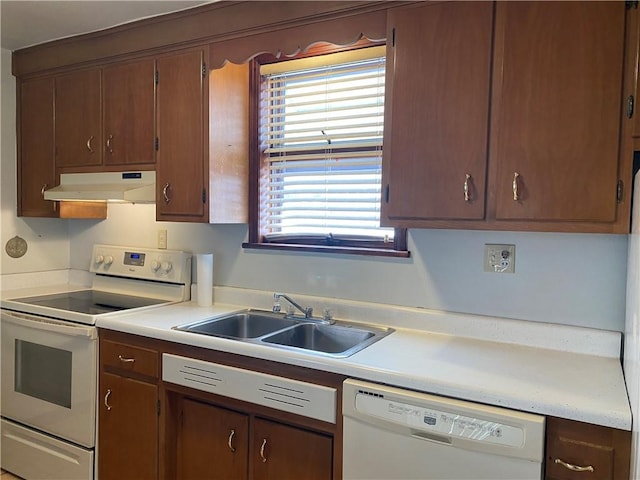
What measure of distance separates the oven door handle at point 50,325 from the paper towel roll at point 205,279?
534 mm

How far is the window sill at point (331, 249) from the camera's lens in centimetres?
222

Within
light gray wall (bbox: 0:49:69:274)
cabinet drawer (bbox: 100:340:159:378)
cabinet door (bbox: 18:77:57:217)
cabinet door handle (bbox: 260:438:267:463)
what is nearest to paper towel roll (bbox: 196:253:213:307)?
cabinet drawer (bbox: 100:340:159:378)

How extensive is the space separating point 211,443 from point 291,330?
1.85 ft

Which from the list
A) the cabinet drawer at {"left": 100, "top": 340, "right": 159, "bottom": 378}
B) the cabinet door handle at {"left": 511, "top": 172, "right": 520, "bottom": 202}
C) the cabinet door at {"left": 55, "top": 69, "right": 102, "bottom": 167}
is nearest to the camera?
the cabinet door handle at {"left": 511, "top": 172, "right": 520, "bottom": 202}

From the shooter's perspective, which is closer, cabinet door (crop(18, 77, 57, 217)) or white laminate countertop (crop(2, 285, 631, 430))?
white laminate countertop (crop(2, 285, 631, 430))

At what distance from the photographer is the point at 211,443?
6.68ft

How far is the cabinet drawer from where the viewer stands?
2133 millimetres

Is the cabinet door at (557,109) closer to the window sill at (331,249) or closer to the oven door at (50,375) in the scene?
the window sill at (331,249)

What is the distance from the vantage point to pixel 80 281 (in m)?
3.33

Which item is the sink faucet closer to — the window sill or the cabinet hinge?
the window sill

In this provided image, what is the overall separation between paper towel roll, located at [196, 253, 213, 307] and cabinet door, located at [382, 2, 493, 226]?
1112 mm

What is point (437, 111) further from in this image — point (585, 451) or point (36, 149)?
point (36, 149)

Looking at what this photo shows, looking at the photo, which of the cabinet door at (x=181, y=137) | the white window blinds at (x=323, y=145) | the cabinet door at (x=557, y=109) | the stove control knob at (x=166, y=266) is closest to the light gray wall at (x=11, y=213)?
the stove control knob at (x=166, y=266)

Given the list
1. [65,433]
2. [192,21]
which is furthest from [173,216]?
[65,433]
